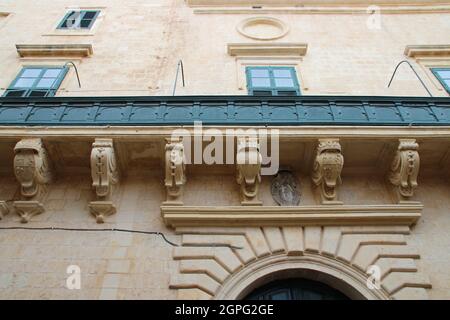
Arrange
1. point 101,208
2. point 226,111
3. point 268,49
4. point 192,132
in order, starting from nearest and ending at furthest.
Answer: point 101,208, point 192,132, point 226,111, point 268,49

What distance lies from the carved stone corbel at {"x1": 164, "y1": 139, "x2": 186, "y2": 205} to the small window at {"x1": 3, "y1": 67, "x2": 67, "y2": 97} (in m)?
5.01

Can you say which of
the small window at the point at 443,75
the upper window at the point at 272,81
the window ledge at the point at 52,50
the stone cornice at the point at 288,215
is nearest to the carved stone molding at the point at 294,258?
the stone cornice at the point at 288,215

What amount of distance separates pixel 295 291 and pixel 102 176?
4.32m

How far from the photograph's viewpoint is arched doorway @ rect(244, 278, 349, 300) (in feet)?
21.4

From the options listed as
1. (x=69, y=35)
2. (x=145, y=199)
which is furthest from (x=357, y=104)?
(x=69, y=35)

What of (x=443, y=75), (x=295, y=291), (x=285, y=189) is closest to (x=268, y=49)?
(x=443, y=75)

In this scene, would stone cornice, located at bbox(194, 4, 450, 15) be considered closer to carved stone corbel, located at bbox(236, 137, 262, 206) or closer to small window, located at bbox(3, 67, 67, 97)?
small window, located at bbox(3, 67, 67, 97)

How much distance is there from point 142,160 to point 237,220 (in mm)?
2559

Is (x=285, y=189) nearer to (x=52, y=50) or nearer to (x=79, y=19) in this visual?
(x=52, y=50)

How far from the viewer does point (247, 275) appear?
6367 mm

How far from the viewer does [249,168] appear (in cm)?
727

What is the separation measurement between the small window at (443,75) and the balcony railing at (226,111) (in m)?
2.81

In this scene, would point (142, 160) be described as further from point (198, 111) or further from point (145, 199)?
point (198, 111)
